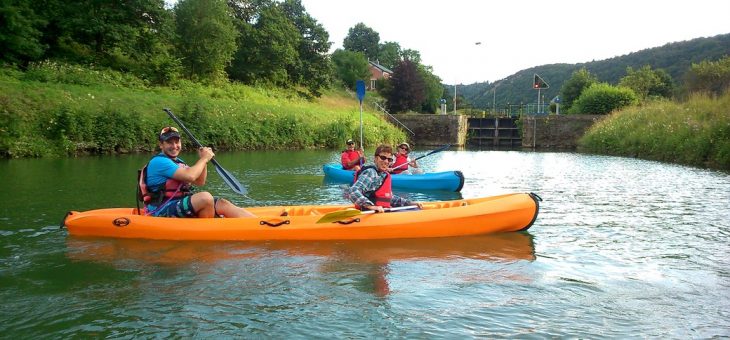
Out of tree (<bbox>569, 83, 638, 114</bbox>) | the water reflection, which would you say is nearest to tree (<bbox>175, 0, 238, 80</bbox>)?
tree (<bbox>569, 83, 638, 114</bbox>)

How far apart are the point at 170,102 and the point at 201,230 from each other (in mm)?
Answer: 17334

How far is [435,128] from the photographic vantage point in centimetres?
3644

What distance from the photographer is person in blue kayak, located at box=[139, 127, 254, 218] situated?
18.3ft

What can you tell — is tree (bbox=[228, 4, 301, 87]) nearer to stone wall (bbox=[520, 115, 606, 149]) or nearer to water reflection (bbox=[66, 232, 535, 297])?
stone wall (bbox=[520, 115, 606, 149])

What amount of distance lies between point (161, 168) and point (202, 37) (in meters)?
25.3

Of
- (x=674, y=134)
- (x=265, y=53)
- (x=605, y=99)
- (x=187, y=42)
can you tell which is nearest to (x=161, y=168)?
(x=674, y=134)

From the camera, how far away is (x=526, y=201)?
6633mm

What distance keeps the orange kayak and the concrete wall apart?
28.5 meters

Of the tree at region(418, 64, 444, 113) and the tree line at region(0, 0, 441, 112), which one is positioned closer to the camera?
the tree line at region(0, 0, 441, 112)

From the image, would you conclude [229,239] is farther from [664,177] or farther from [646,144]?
[646,144]

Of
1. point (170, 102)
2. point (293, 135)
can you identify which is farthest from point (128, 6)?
point (293, 135)

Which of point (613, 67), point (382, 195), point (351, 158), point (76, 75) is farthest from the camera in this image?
point (613, 67)

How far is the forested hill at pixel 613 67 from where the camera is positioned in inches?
2420

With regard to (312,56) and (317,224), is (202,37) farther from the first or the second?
(317,224)
